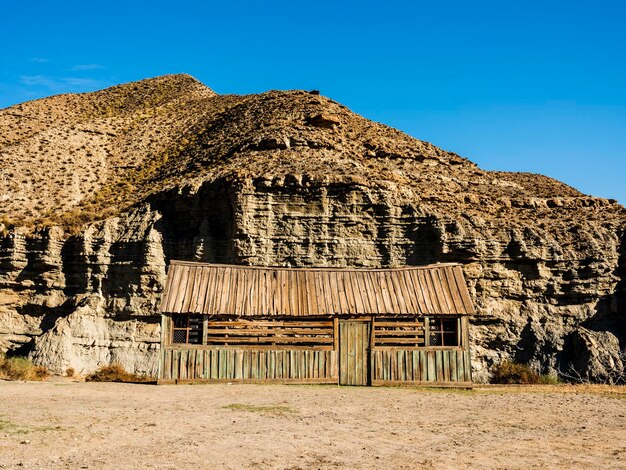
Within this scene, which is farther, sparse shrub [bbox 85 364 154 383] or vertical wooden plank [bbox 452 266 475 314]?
sparse shrub [bbox 85 364 154 383]

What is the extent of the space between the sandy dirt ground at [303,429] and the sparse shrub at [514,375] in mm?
9288

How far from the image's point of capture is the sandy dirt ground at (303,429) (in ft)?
32.4

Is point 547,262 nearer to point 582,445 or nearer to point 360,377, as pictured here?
point 360,377

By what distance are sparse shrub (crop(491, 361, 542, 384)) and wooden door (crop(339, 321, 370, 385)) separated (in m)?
10.4

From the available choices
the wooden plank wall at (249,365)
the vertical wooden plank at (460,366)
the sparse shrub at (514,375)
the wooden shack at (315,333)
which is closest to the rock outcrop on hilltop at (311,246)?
the sparse shrub at (514,375)

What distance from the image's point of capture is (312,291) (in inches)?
886

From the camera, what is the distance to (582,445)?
1134cm

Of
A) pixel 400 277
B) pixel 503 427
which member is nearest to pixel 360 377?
pixel 400 277

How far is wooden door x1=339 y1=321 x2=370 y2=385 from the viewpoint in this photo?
2109 cm

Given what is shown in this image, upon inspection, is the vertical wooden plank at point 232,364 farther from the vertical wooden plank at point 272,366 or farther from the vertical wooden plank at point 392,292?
the vertical wooden plank at point 392,292

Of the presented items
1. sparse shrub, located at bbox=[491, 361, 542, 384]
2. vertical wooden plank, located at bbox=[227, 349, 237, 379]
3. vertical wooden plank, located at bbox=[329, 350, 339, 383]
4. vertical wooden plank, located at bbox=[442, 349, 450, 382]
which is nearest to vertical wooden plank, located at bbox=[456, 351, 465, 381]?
vertical wooden plank, located at bbox=[442, 349, 450, 382]

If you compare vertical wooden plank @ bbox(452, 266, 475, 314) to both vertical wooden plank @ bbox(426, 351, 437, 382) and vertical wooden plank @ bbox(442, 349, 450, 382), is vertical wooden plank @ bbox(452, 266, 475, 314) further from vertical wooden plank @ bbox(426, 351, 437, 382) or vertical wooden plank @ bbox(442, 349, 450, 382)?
vertical wooden plank @ bbox(426, 351, 437, 382)

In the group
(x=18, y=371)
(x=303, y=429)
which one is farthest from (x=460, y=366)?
(x=18, y=371)

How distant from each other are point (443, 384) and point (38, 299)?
25.8 metres
